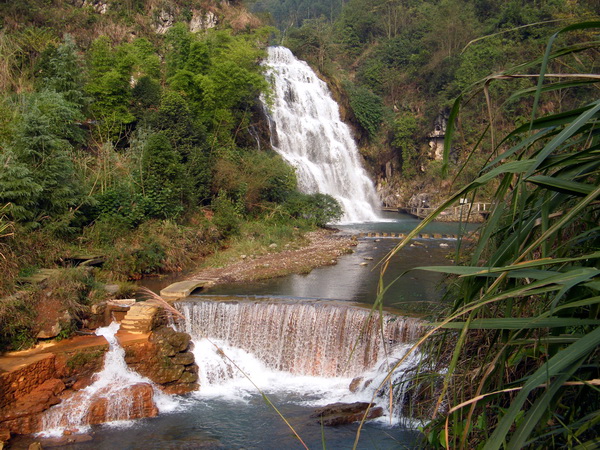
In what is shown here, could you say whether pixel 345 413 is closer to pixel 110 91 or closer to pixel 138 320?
pixel 138 320

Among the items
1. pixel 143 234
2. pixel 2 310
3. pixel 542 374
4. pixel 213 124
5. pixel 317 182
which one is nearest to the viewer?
pixel 542 374

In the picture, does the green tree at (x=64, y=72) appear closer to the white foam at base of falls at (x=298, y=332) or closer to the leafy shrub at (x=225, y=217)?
the leafy shrub at (x=225, y=217)

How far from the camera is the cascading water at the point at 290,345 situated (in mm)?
7855

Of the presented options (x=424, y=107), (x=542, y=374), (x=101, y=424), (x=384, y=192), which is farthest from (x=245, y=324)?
(x=424, y=107)

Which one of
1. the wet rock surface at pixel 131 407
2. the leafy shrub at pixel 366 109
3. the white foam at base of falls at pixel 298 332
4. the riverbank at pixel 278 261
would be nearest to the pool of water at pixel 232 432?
the wet rock surface at pixel 131 407

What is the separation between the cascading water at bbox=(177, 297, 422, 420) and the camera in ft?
25.8

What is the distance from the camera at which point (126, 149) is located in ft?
52.2

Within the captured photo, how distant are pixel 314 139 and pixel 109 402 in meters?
19.2

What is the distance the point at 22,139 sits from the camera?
10.5 meters

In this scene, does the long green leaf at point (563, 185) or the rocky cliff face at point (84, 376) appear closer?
the long green leaf at point (563, 185)

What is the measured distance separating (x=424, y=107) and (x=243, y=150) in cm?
1701

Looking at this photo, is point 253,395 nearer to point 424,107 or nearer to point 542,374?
point 542,374

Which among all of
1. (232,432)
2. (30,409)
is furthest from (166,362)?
(232,432)

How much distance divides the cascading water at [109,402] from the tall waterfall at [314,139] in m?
15.5
